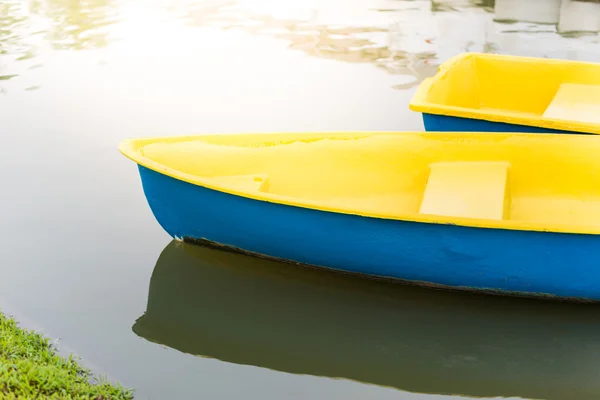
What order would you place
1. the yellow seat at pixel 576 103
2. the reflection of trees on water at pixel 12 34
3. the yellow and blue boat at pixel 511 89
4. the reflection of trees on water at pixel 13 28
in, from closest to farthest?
1. the yellow and blue boat at pixel 511 89
2. the yellow seat at pixel 576 103
3. the reflection of trees on water at pixel 12 34
4. the reflection of trees on water at pixel 13 28

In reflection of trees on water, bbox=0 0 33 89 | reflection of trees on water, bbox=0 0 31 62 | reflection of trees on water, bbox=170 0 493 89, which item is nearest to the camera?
reflection of trees on water, bbox=170 0 493 89

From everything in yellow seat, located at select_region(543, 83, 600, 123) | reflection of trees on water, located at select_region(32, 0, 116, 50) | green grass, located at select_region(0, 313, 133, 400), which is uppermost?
reflection of trees on water, located at select_region(32, 0, 116, 50)

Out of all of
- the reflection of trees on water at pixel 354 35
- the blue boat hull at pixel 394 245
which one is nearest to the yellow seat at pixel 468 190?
the blue boat hull at pixel 394 245

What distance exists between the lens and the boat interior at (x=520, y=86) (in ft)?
21.0

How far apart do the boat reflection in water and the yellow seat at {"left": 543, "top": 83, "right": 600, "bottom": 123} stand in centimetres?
232

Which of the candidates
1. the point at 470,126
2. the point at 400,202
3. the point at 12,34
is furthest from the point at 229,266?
the point at 12,34

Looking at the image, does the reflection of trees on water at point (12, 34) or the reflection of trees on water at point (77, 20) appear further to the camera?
the reflection of trees on water at point (77, 20)

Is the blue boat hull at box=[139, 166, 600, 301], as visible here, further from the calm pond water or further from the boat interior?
the boat interior

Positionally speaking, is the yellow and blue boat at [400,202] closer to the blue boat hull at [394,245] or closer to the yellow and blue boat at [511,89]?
the blue boat hull at [394,245]

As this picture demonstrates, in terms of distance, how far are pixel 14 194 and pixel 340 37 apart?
5.84 meters

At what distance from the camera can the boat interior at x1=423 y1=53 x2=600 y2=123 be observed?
21.0ft

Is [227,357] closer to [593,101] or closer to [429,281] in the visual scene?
[429,281]

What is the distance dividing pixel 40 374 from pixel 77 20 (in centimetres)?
1001

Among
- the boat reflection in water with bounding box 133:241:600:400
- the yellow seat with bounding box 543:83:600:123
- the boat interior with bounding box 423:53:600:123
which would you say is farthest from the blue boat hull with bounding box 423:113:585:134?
the boat reflection in water with bounding box 133:241:600:400
